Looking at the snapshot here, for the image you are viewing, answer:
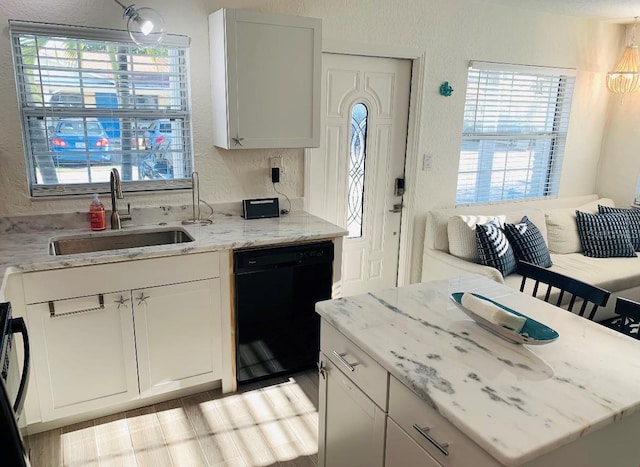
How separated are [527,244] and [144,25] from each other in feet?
9.52

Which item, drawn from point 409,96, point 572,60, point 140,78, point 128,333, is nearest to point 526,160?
point 572,60

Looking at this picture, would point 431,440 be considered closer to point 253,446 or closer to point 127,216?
point 253,446

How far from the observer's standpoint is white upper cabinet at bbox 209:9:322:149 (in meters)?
2.65

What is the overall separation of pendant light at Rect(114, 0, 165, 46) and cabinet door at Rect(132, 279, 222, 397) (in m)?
1.32

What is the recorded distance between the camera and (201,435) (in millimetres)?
2420

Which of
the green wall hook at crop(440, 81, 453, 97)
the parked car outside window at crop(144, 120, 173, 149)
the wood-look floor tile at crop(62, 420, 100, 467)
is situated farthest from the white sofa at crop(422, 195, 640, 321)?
the wood-look floor tile at crop(62, 420, 100, 467)

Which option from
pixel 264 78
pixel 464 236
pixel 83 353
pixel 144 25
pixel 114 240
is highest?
pixel 144 25

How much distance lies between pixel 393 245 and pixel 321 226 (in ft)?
3.76

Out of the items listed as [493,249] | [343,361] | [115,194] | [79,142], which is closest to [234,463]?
[343,361]

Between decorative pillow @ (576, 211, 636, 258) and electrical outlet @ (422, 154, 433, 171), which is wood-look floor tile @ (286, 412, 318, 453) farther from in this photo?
decorative pillow @ (576, 211, 636, 258)

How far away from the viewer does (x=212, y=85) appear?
2.93m

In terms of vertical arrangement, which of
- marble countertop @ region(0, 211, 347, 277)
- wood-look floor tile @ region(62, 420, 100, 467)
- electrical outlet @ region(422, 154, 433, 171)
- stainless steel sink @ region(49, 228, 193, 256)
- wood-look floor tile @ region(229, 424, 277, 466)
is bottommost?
wood-look floor tile @ region(62, 420, 100, 467)

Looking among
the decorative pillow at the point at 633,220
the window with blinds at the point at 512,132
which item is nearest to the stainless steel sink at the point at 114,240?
the window with blinds at the point at 512,132

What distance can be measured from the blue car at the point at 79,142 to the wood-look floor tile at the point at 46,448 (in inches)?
57.6
